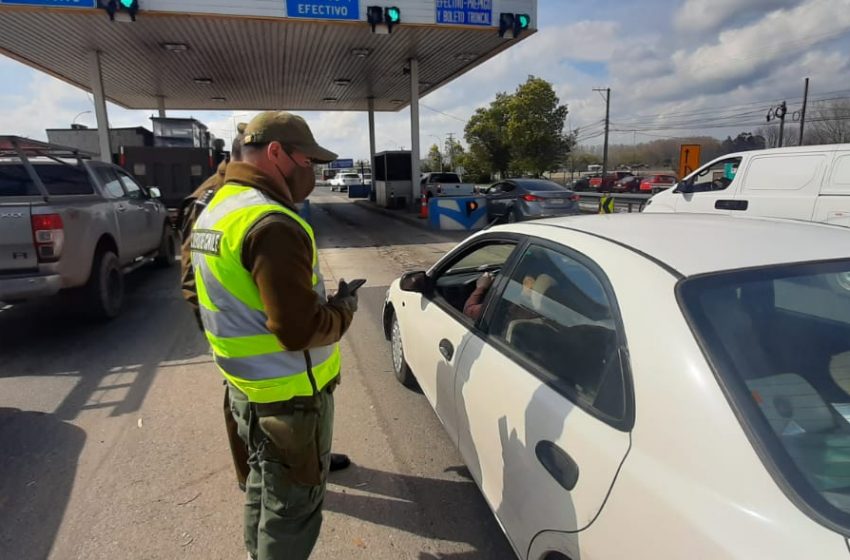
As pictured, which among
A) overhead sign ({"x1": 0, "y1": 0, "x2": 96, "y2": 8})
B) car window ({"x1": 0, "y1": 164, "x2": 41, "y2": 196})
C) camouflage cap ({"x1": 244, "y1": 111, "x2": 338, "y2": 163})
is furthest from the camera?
overhead sign ({"x1": 0, "y1": 0, "x2": 96, "y2": 8})

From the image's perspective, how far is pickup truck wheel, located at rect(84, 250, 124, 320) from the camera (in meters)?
5.62

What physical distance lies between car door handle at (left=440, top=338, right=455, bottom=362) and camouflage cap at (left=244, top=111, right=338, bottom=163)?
130cm

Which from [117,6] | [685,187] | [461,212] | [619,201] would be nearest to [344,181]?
[619,201]

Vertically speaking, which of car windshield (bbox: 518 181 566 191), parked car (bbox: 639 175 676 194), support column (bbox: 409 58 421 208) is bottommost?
parked car (bbox: 639 175 676 194)

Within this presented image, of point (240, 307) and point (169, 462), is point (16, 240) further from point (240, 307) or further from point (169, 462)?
point (240, 307)

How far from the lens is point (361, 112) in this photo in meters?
31.7

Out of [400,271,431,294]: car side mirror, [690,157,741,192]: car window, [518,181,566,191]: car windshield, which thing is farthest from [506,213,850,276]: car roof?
[518,181,566,191]: car windshield

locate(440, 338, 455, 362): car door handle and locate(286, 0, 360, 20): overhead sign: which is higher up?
locate(286, 0, 360, 20): overhead sign

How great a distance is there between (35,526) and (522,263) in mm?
2717

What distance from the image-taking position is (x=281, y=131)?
5.99 feet

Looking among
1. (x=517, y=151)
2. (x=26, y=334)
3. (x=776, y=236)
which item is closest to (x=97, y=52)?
(x=26, y=334)

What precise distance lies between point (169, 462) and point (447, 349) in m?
1.84

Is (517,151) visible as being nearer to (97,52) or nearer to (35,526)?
(97,52)

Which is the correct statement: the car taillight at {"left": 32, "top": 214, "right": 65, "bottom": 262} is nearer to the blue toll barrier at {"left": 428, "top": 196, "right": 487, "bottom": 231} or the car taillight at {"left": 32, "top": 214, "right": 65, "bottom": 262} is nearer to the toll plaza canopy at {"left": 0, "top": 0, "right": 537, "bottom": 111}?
the toll plaza canopy at {"left": 0, "top": 0, "right": 537, "bottom": 111}
